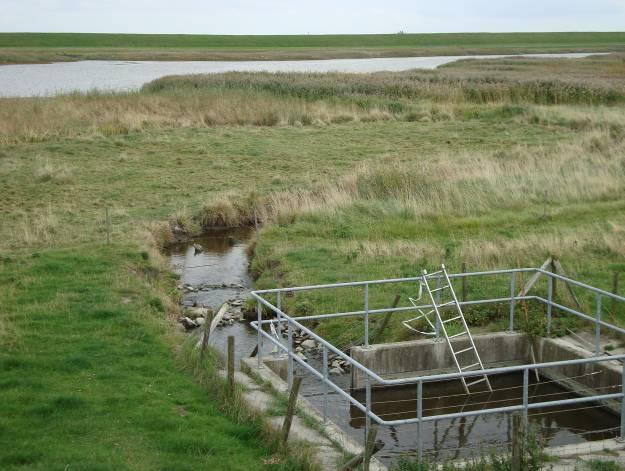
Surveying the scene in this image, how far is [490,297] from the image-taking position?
776 inches

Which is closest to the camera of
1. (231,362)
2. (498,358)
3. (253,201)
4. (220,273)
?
(231,362)

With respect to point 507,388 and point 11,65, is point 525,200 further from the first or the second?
point 11,65

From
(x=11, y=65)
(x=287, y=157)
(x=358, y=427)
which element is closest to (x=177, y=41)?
(x=11, y=65)

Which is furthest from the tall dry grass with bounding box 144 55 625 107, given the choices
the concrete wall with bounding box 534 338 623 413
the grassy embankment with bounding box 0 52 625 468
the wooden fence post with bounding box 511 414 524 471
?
the wooden fence post with bounding box 511 414 524 471

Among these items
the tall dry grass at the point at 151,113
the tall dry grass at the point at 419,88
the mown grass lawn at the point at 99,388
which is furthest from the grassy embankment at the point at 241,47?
the mown grass lawn at the point at 99,388

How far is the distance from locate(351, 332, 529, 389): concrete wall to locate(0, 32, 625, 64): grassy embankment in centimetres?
10411

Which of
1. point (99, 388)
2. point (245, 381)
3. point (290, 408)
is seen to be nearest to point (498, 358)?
point (245, 381)

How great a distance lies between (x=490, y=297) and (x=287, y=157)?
20.6 metres

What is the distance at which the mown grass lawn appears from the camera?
11906mm

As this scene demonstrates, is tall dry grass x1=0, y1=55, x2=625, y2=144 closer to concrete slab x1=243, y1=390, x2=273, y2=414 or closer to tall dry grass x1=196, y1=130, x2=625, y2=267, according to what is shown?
tall dry grass x1=196, y1=130, x2=625, y2=267

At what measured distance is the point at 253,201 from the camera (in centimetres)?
3047

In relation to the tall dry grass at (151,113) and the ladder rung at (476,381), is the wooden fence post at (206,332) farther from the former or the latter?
the tall dry grass at (151,113)

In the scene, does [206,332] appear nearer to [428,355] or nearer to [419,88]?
[428,355]

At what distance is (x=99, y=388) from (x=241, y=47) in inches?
6597
